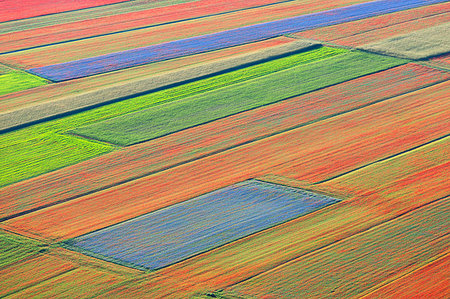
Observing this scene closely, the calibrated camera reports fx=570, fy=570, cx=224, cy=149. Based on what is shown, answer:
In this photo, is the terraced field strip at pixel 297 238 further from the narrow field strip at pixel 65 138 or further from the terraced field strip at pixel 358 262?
the narrow field strip at pixel 65 138

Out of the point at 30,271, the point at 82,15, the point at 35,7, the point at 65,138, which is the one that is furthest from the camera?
the point at 35,7

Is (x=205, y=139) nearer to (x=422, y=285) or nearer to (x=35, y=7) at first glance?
(x=422, y=285)

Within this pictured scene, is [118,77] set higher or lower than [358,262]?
higher

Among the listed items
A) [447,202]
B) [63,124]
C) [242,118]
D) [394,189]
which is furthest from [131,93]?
[447,202]

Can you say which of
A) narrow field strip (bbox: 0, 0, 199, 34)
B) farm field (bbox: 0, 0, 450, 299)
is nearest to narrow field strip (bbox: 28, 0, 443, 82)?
farm field (bbox: 0, 0, 450, 299)

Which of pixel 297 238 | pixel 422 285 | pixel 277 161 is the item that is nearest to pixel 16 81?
pixel 277 161

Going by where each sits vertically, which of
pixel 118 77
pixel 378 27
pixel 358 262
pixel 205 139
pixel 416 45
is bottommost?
pixel 358 262

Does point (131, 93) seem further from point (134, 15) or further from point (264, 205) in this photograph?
point (134, 15)

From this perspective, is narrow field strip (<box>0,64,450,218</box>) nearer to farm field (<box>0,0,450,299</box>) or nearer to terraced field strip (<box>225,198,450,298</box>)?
farm field (<box>0,0,450,299</box>)

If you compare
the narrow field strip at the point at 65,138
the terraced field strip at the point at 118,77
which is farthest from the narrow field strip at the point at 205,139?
the terraced field strip at the point at 118,77
